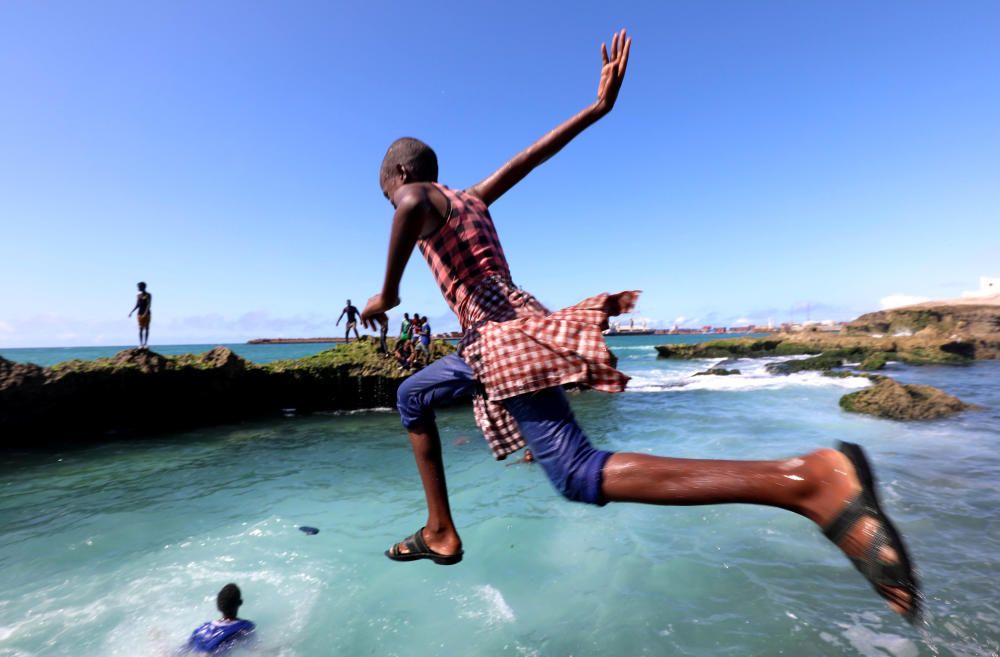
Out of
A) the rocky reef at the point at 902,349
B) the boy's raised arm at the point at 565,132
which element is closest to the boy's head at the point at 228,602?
the boy's raised arm at the point at 565,132

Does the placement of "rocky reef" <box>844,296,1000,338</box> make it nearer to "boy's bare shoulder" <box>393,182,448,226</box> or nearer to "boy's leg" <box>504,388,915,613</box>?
"boy's leg" <box>504,388,915,613</box>

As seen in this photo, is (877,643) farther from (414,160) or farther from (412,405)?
(414,160)

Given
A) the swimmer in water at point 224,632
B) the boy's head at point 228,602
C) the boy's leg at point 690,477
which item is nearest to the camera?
the boy's leg at point 690,477

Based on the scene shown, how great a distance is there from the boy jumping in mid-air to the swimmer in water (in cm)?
325

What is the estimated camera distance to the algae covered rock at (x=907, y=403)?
12359 millimetres

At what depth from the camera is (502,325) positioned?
2.04 metres

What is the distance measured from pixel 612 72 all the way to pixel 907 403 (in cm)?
1454

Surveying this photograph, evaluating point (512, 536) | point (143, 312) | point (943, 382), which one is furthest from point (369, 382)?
point (943, 382)

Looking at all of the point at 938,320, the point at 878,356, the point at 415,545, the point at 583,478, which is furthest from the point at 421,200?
the point at 938,320

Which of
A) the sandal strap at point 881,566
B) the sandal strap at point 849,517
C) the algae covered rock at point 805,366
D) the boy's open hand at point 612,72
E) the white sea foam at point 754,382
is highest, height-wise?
the boy's open hand at point 612,72

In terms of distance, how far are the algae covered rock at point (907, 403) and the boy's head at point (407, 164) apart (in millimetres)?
14793

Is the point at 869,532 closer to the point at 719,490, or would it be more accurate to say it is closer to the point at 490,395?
the point at 719,490

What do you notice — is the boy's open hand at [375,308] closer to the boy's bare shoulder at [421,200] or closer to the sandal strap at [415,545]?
the boy's bare shoulder at [421,200]

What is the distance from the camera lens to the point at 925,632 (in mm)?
3789
